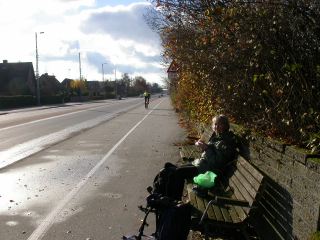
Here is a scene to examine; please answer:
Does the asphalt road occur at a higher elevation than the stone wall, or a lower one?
lower

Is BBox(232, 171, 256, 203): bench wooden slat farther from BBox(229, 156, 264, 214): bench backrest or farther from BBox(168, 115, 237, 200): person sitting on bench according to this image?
BBox(168, 115, 237, 200): person sitting on bench

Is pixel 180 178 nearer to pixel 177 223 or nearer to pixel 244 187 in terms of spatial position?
pixel 244 187

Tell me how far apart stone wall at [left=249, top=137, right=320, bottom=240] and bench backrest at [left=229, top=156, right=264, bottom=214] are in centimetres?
21

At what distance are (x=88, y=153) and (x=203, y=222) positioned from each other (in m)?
9.68

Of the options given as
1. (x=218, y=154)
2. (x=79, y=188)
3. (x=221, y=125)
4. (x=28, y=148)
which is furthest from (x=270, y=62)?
(x=28, y=148)

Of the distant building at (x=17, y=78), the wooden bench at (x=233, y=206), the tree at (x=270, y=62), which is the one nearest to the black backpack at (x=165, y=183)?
the wooden bench at (x=233, y=206)

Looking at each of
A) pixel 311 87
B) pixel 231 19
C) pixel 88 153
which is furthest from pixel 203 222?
pixel 88 153

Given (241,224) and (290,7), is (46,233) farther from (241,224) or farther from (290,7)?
(290,7)

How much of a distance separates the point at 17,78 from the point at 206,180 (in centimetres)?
9313

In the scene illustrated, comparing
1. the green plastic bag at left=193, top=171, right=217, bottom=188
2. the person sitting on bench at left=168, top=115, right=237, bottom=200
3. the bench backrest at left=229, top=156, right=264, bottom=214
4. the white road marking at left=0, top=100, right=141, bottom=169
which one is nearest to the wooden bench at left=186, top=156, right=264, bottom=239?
the bench backrest at left=229, top=156, right=264, bottom=214

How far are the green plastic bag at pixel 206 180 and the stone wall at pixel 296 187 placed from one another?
0.85 meters

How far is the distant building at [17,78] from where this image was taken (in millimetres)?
90438

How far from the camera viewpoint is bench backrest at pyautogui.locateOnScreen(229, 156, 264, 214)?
5.37m

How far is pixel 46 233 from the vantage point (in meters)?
6.51
